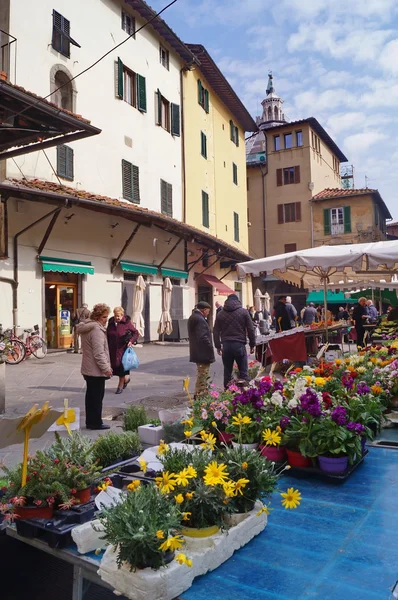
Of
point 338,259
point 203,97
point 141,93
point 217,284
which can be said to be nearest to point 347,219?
point 217,284

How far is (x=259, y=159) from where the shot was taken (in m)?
34.8

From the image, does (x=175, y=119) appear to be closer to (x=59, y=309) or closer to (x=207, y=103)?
(x=207, y=103)

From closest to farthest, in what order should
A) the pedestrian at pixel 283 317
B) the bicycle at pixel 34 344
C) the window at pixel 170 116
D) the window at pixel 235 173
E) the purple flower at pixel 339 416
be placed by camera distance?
the purple flower at pixel 339 416 → the pedestrian at pixel 283 317 → the bicycle at pixel 34 344 → the window at pixel 170 116 → the window at pixel 235 173

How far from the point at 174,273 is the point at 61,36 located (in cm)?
933

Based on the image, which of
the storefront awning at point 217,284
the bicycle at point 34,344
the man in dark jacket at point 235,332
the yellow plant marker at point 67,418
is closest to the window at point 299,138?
the storefront awning at point 217,284

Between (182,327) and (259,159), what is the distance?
1952 centimetres

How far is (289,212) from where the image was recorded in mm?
33812

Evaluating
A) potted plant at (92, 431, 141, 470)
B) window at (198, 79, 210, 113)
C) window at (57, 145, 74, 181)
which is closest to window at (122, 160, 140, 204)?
window at (57, 145, 74, 181)

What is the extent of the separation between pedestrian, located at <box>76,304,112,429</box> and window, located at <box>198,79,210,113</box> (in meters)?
19.7

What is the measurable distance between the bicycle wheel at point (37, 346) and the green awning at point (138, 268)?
470 cm

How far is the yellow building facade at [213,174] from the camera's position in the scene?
22.0m

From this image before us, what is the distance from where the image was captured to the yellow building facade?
72.3ft

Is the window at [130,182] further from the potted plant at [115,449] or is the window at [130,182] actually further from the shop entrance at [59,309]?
the potted plant at [115,449]

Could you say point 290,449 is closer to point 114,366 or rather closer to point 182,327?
point 114,366
